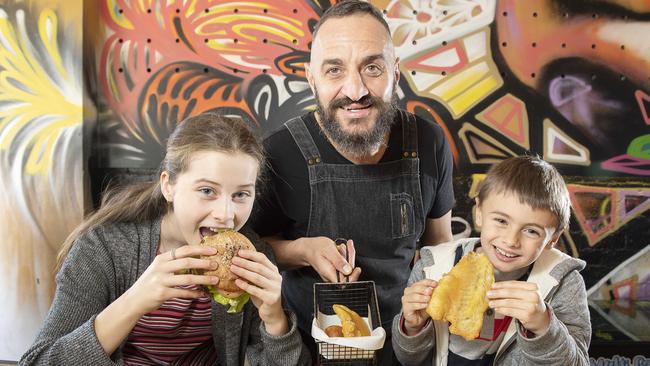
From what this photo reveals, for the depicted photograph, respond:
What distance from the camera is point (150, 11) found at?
4035 millimetres

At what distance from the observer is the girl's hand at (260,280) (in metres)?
1.65

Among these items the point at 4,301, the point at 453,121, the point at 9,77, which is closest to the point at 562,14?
the point at 453,121

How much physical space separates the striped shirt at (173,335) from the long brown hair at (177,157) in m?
0.33

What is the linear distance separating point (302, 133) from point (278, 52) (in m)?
1.90

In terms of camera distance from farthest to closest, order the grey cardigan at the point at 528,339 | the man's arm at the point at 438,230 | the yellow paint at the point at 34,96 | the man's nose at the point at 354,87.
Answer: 1. the yellow paint at the point at 34,96
2. the man's arm at the point at 438,230
3. the man's nose at the point at 354,87
4. the grey cardigan at the point at 528,339

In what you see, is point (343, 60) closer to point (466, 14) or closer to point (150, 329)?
point (150, 329)

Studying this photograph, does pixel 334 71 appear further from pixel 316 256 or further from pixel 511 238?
pixel 511 238

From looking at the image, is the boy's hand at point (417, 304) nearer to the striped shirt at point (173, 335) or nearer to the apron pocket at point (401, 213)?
the apron pocket at point (401, 213)

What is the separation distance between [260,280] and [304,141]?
2.57ft

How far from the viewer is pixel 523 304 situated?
5.18 ft

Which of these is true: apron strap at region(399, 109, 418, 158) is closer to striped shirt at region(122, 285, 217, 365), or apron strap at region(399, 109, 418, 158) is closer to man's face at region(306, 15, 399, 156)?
man's face at region(306, 15, 399, 156)

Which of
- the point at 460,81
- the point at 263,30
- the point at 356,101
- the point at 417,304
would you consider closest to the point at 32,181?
the point at 263,30

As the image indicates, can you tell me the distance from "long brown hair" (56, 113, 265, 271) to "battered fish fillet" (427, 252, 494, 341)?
75 centimetres

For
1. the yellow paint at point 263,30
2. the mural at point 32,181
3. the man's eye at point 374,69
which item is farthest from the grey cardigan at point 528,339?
the mural at point 32,181
